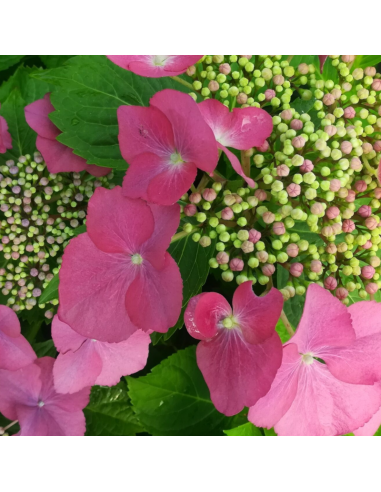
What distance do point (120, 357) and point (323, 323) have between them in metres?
0.37

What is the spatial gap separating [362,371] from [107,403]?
58cm

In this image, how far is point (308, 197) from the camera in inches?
23.3

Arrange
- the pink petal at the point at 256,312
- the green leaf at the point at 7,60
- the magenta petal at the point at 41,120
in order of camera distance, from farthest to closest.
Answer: the green leaf at the point at 7,60, the magenta petal at the point at 41,120, the pink petal at the point at 256,312

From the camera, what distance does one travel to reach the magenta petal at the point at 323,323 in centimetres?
52

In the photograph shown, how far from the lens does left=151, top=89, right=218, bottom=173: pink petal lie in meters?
0.50

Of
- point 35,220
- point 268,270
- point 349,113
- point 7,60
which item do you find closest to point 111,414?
point 35,220

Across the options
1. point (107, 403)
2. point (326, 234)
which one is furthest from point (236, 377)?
point (107, 403)

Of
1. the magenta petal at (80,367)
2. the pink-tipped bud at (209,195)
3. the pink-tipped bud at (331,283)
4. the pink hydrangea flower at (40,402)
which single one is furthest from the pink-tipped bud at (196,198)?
the pink hydrangea flower at (40,402)

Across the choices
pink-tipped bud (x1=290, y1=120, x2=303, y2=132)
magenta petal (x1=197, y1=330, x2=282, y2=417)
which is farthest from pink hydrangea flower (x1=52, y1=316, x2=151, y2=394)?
pink-tipped bud (x1=290, y1=120, x2=303, y2=132)

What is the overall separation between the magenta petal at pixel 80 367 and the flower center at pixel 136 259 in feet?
0.78

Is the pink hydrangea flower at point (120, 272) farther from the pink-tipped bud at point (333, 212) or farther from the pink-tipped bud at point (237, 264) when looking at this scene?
the pink-tipped bud at point (333, 212)

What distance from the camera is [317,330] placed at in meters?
0.54

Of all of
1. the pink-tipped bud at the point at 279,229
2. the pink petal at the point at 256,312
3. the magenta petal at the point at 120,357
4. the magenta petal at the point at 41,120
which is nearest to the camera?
the pink petal at the point at 256,312

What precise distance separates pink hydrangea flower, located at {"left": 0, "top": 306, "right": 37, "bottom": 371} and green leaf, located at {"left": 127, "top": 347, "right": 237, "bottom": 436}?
205 millimetres
